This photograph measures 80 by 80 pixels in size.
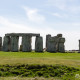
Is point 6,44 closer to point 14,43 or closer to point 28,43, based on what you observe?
point 14,43

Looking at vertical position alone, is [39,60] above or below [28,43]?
below

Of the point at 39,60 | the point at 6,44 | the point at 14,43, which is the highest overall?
the point at 14,43

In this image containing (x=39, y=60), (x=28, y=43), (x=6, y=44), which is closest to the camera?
(x=39, y=60)

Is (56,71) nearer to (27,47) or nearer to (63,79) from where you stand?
(63,79)

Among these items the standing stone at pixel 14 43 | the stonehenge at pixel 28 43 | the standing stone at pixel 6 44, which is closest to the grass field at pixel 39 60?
the stonehenge at pixel 28 43

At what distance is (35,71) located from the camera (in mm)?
18406

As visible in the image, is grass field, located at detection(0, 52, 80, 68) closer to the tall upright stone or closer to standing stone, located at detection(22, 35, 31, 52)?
standing stone, located at detection(22, 35, 31, 52)

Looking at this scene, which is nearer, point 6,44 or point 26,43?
point 26,43

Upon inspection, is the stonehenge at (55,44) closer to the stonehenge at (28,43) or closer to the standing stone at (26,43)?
the stonehenge at (28,43)

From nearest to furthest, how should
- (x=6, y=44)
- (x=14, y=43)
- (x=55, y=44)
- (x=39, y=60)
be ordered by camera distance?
(x=39, y=60) < (x=55, y=44) < (x=14, y=43) < (x=6, y=44)

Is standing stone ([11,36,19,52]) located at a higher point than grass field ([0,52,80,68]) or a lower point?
higher

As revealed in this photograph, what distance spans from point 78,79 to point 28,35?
110 ft

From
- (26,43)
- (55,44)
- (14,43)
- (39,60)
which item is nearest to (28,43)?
(26,43)

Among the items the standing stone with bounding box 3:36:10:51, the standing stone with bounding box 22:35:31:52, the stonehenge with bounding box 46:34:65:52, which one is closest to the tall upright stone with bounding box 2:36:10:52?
the standing stone with bounding box 3:36:10:51
